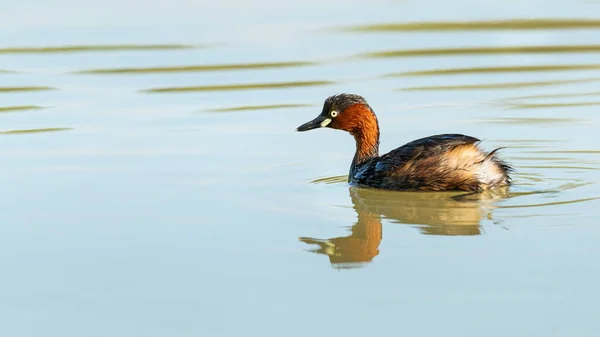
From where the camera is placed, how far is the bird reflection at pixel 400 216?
650 cm

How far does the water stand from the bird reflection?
2 centimetres

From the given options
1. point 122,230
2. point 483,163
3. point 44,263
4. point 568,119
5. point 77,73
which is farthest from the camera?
point 77,73

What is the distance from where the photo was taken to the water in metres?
5.57

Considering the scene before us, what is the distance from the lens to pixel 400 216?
7.34 metres

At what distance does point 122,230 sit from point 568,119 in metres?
4.15

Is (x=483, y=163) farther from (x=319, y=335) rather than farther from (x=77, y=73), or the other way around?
(x=77, y=73)

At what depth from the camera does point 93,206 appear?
298 inches

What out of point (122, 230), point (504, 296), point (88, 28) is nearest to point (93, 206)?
point (122, 230)

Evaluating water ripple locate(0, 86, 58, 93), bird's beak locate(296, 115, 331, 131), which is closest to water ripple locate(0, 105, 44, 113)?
water ripple locate(0, 86, 58, 93)

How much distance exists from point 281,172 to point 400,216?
1322 millimetres

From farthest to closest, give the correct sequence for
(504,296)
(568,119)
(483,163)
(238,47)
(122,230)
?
(238,47), (568,119), (483,163), (122,230), (504,296)

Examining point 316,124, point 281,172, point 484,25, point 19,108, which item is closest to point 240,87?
point 19,108

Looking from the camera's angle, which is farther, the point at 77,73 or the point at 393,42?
the point at 393,42

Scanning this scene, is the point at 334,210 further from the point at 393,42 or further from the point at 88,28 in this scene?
the point at 88,28
